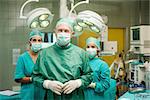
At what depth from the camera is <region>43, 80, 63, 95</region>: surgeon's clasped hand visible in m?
1.78

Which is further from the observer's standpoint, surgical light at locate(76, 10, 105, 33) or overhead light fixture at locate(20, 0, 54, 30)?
overhead light fixture at locate(20, 0, 54, 30)

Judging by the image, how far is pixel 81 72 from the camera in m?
1.95

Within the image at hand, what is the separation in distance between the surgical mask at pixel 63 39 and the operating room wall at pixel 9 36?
2.59 metres

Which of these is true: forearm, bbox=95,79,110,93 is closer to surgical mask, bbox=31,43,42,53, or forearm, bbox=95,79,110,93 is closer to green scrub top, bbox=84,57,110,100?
green scrub top, bbox=84,57,110,100

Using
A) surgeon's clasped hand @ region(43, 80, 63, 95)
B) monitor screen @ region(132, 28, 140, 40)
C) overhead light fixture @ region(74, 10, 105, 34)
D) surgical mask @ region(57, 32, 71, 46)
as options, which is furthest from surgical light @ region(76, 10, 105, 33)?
monitor screen @ region(132, 28, 140, 40)

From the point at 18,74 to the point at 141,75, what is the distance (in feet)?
5.97

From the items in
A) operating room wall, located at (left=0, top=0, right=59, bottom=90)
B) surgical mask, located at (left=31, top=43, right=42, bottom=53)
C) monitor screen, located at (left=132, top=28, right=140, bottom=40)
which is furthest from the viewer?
operating room wall, located at (left=0, top=0, right=59, bottom=90)

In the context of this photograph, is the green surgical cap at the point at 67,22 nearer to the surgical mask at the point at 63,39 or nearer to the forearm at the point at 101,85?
the surgical mask at the point at 63,39

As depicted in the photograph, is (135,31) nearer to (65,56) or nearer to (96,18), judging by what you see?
(96,18)

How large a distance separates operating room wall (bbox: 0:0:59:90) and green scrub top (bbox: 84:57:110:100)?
2006mm

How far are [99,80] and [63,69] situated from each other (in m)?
1.01

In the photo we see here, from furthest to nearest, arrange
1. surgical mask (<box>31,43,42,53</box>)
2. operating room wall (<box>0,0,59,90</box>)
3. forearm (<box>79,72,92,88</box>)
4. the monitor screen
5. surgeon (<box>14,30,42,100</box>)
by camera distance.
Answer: operating room wall (<box>0,0,59,90</box>) → the monitor screen → surgical mask (<box>31,43,42,53</box>) → surgeon (<box>14,30,42,100</box>) → forearm (<box>79,72,92,88</box>)

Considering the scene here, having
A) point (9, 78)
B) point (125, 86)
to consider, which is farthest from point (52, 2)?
point (125, 86)

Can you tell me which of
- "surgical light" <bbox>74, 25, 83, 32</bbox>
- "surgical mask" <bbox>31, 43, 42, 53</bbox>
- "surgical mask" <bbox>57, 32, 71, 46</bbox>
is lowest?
"surgical mask" <bbox>31, 43, 42, 53</bbox>
